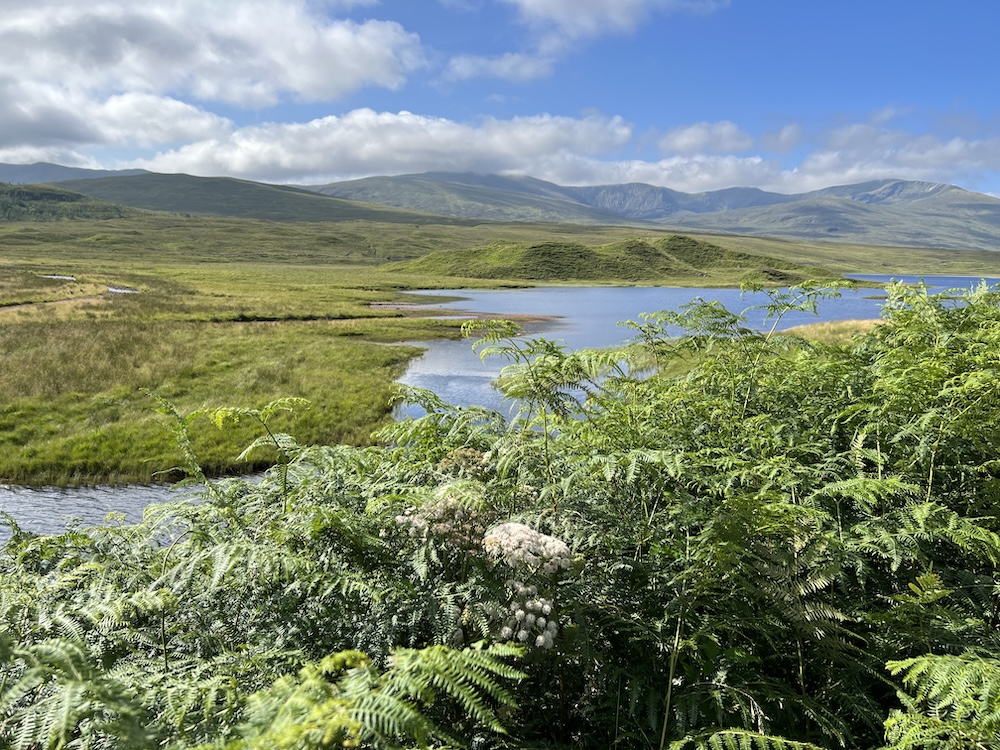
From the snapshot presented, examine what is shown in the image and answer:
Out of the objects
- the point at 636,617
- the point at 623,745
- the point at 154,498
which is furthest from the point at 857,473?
the point at 154,498

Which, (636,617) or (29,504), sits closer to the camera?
(636,617)

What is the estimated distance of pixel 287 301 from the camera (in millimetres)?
60969

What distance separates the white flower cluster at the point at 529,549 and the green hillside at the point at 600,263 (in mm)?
143541

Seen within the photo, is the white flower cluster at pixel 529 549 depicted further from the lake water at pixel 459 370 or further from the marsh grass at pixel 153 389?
the marsh grass at pixel 153 389

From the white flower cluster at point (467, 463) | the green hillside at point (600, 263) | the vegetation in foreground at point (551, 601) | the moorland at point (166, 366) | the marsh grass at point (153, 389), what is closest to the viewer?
the vegetation in foreground at point (551, 601)

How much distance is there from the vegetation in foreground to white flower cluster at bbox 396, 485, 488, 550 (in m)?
0.02

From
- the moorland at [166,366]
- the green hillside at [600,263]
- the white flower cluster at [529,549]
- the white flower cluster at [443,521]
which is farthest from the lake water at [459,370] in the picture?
the green hillside at [600,263]

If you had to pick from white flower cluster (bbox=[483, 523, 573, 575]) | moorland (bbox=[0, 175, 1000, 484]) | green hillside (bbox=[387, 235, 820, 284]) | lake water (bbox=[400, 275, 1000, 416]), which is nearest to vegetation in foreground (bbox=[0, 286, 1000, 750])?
white flower cluster (bbox=[483, 523, 573, 575])

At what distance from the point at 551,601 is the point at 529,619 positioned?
209mm

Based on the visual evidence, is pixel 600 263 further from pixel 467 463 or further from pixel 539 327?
pixel 467 463

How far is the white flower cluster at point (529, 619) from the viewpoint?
3.02 meters

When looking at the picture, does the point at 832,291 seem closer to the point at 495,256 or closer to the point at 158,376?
the point at 158,376

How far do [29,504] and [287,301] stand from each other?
4770 cm

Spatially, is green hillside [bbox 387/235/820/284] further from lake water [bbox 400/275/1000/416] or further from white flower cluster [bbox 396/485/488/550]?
white flower cluster [bbox 396/485/488/550]
